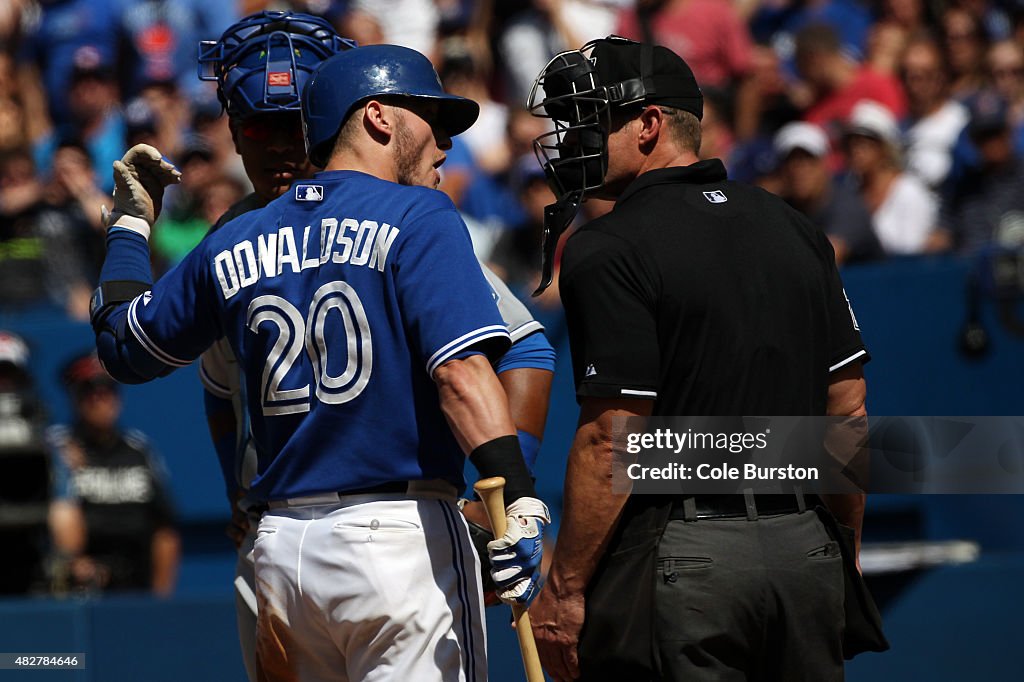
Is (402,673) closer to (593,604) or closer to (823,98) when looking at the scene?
(593,604)

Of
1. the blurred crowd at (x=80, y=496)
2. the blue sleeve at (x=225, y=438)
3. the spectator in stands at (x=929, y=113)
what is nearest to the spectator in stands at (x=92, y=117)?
the blurred crowd at (x=80, y=496)

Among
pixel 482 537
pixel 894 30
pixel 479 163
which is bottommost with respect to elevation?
pixel 482 537

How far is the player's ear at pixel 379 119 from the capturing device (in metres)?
3.45

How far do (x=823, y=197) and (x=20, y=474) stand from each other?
460cm

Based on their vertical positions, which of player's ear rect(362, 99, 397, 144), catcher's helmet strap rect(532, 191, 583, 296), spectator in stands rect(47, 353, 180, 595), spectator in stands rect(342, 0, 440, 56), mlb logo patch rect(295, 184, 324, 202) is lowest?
spectator in stands rect(47, 353, 180, 595)

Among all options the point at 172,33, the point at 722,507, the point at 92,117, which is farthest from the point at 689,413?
the point at 172,33

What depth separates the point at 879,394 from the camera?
675 cm

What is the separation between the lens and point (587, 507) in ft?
11.0

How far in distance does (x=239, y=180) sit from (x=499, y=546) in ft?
19.7

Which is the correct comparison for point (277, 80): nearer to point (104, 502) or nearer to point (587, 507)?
point (587, 507)

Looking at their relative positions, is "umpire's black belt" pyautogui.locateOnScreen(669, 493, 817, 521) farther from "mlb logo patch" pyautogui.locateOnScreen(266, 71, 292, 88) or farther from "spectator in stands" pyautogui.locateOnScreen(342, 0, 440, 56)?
"spectator in stands" pyautogui.locateOnScreen(342, 0, 440, 56)

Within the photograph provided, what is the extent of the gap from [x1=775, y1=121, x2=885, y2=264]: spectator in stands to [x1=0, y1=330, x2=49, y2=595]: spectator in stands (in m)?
4.31

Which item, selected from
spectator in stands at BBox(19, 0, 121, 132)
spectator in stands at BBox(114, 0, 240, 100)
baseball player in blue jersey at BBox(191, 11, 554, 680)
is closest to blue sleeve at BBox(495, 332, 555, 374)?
baseball player in blue jersey at BBox(191, 11, 554, 680)

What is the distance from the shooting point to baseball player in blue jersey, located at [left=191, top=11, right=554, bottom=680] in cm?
394
